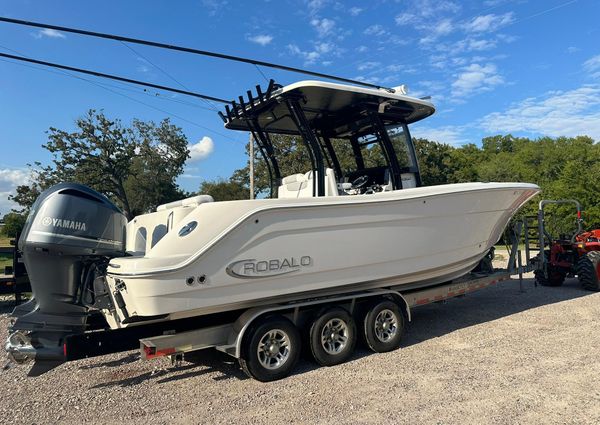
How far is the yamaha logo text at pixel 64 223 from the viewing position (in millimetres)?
4348

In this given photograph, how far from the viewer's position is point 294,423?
3701mm

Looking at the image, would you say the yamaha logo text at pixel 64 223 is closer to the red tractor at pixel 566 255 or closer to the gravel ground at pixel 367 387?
the gravel ground at pixel 367 387

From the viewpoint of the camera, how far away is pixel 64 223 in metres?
4.41

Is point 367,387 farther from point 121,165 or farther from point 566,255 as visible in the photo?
point 121,165

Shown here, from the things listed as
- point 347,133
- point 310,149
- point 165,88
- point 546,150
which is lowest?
point 310,149

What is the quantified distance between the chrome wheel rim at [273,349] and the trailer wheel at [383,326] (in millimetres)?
1111

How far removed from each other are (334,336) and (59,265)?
299 centimetres

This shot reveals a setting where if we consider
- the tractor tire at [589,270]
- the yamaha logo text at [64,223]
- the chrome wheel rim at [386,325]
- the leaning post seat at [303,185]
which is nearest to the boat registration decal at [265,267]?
the leaning post seat at [303,185]

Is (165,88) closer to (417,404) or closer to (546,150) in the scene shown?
(417,404)

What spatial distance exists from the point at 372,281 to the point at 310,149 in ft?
5.82

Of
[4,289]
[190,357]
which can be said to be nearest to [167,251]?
[190,357]

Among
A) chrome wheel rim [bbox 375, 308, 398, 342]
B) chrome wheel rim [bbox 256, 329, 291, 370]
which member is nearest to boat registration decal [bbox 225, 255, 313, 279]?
chrome wheel rim [bbox 256, 329, 291, 370]

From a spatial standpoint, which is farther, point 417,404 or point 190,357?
point 190,357

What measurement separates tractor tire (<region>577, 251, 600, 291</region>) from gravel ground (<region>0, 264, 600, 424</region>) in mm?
3085
